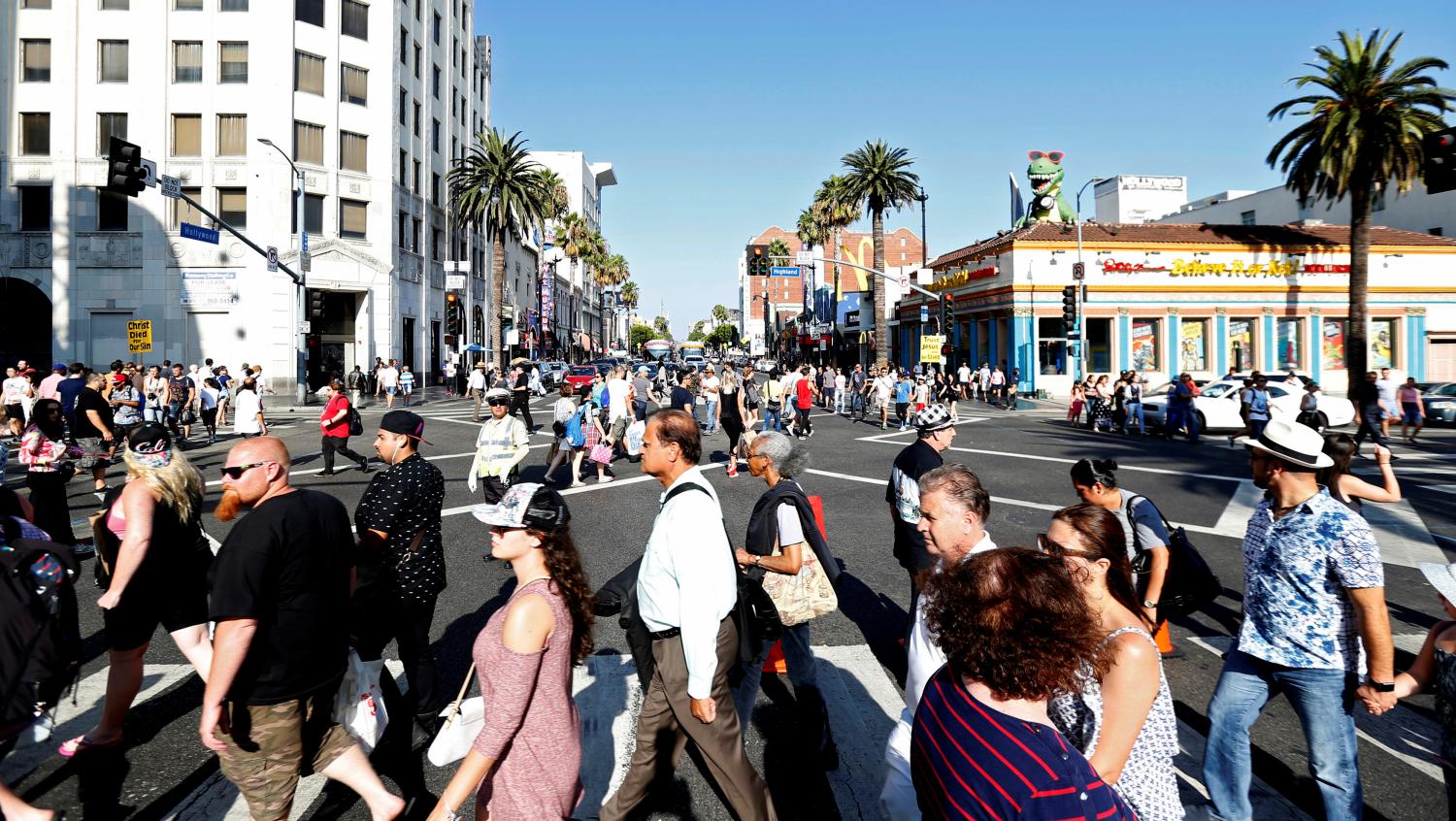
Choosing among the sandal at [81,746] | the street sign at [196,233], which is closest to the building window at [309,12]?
the street sign at [196,233]

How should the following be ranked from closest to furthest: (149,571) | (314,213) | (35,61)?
(149,571)
(35,61)
(314,213)

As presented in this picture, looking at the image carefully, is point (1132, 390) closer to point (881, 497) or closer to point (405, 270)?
point (881, 497)

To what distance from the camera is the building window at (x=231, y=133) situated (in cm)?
3806

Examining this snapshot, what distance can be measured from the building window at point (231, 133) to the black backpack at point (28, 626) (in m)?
41.2

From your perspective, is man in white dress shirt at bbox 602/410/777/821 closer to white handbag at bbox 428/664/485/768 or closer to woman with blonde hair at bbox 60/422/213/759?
white handbag at bbox 428/664/485/768

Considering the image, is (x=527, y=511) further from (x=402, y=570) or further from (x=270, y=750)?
(x=402, y=570)

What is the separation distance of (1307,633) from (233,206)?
43797 mm

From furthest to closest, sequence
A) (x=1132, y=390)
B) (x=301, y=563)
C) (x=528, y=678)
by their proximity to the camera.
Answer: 1. (x=1132, y=390)
2. (x=301, y=563)
3. (x=528, y=678)

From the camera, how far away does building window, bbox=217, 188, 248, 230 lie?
38.2 metres

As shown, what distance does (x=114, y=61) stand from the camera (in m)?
37.6

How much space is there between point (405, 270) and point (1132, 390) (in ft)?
115

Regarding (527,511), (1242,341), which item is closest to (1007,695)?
(527,511)

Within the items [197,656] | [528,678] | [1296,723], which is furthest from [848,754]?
[197,656]

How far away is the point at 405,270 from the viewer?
44.2 meters
